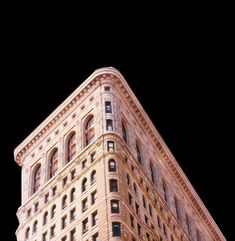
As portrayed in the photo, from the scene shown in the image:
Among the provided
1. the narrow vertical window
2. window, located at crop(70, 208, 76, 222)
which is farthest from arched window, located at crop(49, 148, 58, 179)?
the narrow vertical window

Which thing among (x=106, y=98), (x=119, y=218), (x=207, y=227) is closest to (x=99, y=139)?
(x=106, y=98)

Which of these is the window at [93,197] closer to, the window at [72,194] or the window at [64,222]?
the window at [72,194]

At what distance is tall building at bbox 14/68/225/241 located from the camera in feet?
286

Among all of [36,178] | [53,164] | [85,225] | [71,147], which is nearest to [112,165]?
[85,225]

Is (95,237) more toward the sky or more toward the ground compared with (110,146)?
more toward the ground

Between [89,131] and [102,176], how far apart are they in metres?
13.4

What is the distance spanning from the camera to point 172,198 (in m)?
112

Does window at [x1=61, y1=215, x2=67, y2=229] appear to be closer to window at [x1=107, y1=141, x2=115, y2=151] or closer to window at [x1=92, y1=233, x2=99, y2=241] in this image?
window at [x1=92, y1=233, x2=99, y2=241]

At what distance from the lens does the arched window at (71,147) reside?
102m

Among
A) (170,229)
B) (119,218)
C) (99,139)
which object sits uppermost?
(99,139)

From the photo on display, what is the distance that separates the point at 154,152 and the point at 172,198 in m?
7.69

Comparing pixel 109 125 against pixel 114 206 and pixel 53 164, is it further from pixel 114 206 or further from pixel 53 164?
pixel 114 206

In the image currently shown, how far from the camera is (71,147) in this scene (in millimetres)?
103750

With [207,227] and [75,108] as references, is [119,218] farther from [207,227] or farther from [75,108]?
[207,227]
